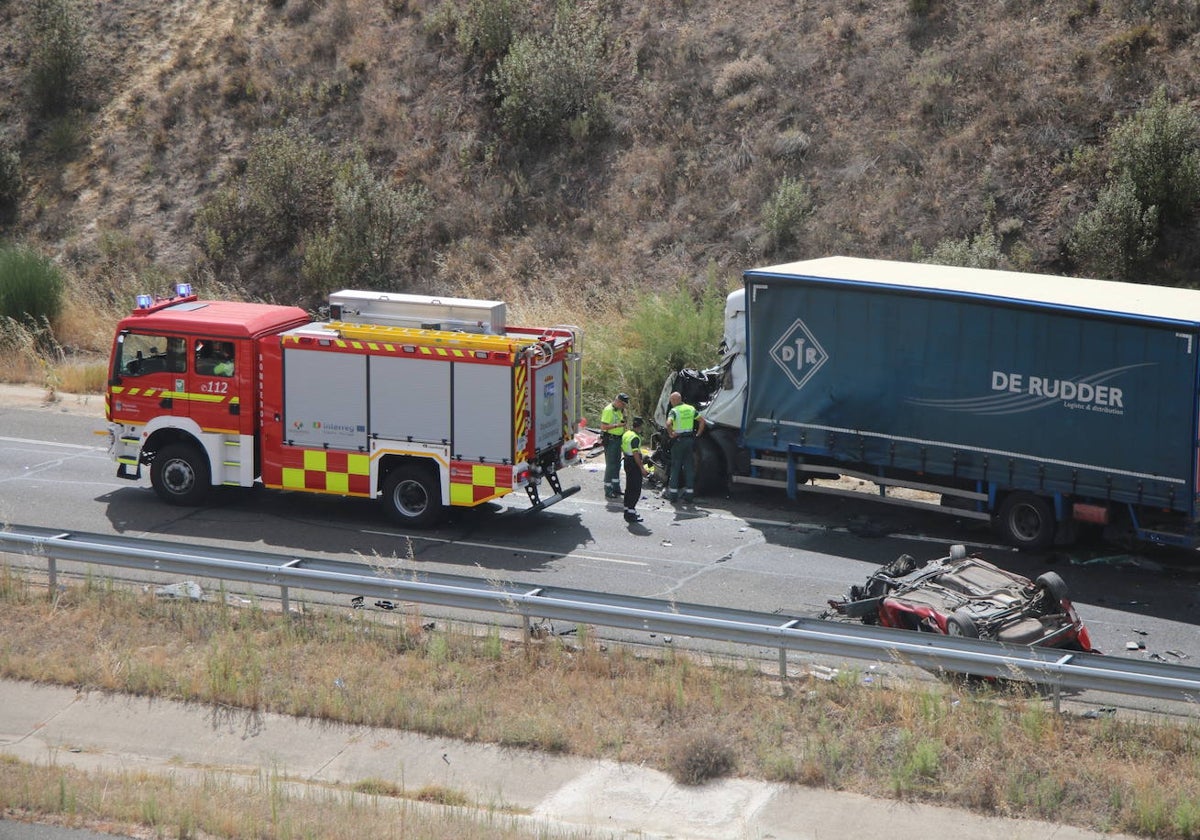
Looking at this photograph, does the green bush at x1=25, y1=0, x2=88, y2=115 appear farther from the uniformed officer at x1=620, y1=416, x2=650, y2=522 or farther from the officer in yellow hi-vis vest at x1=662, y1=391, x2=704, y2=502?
the uniformed officer at x1=620, y1=416, x2=650, y2=522

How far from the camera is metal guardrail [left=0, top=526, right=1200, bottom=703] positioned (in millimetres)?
10812

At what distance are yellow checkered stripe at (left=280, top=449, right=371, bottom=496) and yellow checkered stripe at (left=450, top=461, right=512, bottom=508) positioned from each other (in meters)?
1.15

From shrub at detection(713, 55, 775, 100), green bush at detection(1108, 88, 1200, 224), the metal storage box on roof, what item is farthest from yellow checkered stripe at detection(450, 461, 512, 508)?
shrub at detection(713, 55, 775, 100)

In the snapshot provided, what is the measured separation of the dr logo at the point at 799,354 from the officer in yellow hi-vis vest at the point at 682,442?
142cm

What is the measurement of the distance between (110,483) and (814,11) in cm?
1999

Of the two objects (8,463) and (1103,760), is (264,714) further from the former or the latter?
(8,463)

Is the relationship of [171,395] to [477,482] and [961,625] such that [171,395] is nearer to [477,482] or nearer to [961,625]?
[477,482]

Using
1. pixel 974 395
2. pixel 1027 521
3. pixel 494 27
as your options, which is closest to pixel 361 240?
pixel 494 27

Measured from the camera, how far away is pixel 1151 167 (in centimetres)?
2412

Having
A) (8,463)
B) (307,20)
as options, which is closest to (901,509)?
(8,463)

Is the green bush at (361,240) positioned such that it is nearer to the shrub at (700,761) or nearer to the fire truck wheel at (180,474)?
the fire truck wheel at (180,474)

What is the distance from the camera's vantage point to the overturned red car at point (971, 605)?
1230cm

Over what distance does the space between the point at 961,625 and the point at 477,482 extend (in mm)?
6560

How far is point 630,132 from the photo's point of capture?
102 ft
